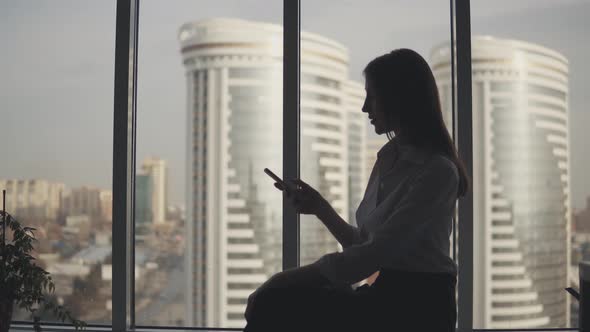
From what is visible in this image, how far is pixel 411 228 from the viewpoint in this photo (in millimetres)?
1147

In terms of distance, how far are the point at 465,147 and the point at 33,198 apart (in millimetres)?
2399

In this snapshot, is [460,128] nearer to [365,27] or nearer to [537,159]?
[537,159]

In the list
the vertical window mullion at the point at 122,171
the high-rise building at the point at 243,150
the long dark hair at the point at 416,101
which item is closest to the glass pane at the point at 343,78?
the high-rise building at the point at 243,150

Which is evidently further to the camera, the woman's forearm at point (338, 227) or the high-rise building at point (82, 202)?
the high-rise building at point (82, 202)

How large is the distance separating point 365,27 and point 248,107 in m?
0.77

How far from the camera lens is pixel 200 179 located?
9.55 ft

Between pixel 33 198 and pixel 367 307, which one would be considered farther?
pixel 33 198

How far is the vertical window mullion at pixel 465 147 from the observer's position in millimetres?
2732

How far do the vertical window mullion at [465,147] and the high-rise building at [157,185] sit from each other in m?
1.58

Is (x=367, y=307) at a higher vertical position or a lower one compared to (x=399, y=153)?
lower

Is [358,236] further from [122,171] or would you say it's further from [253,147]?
[122,171]

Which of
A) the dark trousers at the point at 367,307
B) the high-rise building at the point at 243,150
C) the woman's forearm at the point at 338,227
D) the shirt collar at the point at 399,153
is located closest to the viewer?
the dark trousers at the point at 367,307

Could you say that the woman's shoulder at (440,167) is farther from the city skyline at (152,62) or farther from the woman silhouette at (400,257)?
the city skyline at (152,62)

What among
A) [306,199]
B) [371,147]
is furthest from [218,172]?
[306,199]
